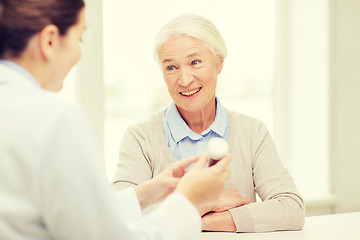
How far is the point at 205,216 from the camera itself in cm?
153

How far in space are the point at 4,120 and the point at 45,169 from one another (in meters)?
0.10

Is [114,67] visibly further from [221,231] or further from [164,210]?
[164,210]

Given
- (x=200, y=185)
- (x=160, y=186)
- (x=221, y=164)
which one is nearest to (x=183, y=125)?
(x=160, y=186)

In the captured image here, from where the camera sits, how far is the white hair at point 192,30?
5.62 ft

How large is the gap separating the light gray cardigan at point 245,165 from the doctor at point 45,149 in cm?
82

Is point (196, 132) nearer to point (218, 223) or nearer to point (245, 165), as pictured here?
point (245, 165)

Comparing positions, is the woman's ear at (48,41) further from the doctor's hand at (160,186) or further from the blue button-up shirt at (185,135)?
the blue button-up shirt at (185,135)

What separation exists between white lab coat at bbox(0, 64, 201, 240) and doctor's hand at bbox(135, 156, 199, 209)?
49 centimetres

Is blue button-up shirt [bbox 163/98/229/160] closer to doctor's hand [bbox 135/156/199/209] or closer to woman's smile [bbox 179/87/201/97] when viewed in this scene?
woman's smile [bbox 179/87/201/97]

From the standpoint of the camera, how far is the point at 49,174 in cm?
69

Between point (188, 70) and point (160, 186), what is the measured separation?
63 centimetres

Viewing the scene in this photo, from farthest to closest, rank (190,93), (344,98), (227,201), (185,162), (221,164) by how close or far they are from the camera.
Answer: (344,98)
(190,93)
(227,201)
(185,162)
(221,164)

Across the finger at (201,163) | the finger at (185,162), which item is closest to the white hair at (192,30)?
Answer: the finger at (185,162)

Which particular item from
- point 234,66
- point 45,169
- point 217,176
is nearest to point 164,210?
point 217,176
